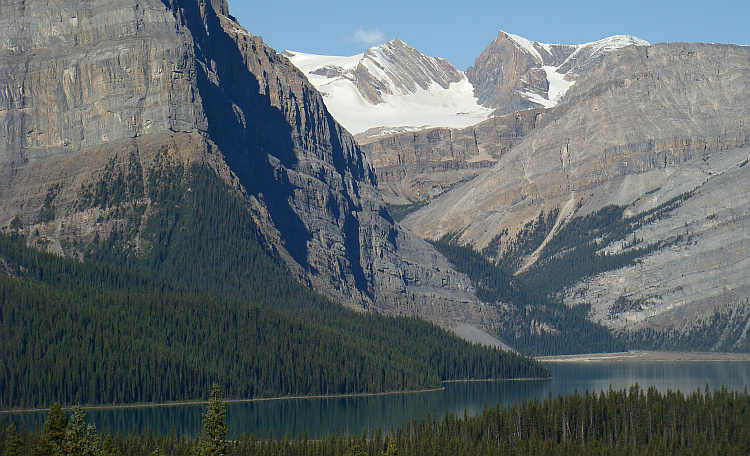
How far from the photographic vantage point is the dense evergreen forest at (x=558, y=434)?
471 feet

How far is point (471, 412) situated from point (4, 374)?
66359mm

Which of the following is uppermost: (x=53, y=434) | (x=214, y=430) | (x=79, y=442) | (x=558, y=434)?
(x=214, y=430)

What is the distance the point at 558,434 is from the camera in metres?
162

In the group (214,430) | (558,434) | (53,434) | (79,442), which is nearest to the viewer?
(79,442)

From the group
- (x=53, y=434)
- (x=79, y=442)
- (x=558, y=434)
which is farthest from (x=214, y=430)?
(x=558, y=434)

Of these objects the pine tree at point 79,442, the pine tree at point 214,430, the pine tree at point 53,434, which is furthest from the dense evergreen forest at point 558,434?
the pine tree at point 214,430

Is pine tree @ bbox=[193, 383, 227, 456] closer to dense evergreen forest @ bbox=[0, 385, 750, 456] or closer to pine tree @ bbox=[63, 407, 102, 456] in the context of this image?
pine tree @ bbox=[63, 407, 102, 456]

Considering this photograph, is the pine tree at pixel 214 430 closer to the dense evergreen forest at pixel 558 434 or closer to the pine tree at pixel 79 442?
the pine tree at pixel 79 442

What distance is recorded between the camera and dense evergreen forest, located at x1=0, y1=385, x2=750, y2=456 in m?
144

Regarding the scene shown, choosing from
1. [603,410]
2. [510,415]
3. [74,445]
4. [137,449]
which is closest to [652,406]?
[603,410]

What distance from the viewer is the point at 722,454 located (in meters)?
146

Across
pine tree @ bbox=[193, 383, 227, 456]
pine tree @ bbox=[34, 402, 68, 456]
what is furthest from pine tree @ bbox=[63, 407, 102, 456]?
pine tree @ bbox=[193, 383, 227, 456]

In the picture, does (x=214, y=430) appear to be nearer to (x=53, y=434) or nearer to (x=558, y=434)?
(x=53, y=434)

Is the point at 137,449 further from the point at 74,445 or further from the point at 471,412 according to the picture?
the point at 471,412
